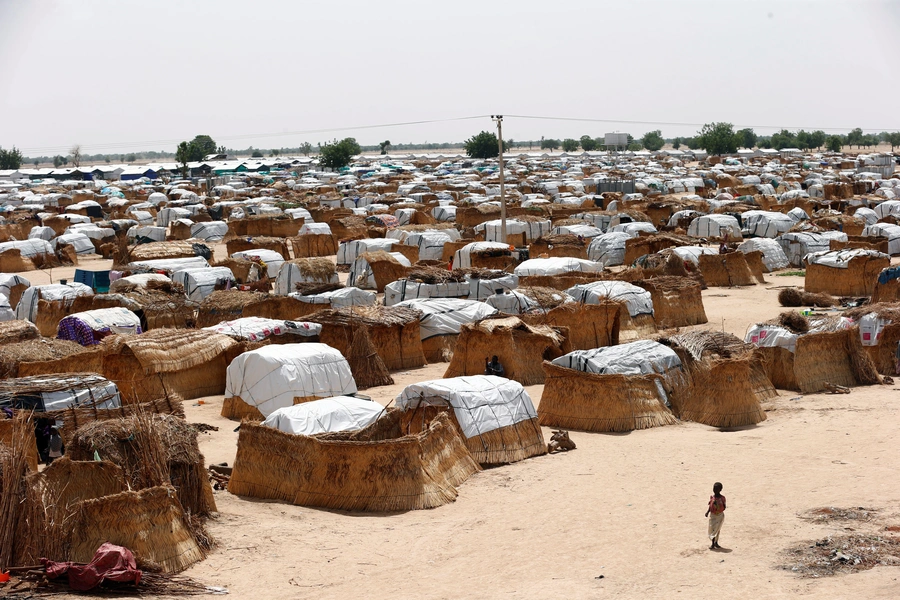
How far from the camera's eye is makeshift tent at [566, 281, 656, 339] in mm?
23766

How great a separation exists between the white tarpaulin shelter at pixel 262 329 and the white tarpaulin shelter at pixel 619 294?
6921 mm

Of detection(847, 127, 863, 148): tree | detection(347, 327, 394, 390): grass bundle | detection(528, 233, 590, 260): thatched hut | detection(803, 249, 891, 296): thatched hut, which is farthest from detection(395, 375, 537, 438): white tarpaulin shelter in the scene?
detection(847, 127, 863, 148): tree

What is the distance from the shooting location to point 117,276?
1152 inches

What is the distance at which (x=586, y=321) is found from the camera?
72.1 feet

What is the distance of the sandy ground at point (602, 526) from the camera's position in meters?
9.84

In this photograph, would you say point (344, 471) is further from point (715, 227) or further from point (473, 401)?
point (715, 227)

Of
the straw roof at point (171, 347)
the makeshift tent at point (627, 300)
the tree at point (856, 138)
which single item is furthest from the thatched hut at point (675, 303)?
the tree at point (856, 138)

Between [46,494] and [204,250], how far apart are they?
1030 inches

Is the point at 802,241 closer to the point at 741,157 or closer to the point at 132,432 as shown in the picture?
the point at 132,432

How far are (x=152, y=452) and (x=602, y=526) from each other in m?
5.18

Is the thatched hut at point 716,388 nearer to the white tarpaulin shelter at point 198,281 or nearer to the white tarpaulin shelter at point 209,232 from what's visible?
the white tarpaulin shelter at point 198,281

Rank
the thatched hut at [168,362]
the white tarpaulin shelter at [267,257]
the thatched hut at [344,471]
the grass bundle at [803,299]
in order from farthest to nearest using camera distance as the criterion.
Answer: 1. the white tarpaulin shelter at [267,257]
2. the grass bundle at [803,299]
3. the thatched hut at [168,362]
4. the thatched hut at [344,471]

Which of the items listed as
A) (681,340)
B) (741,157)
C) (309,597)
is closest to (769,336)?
(681,340)

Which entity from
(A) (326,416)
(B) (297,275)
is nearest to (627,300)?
(B) (297,275)
